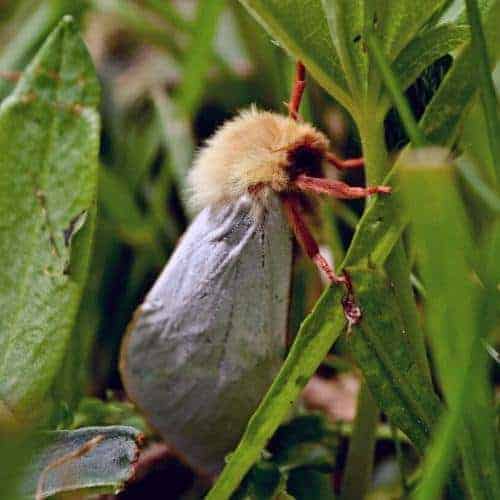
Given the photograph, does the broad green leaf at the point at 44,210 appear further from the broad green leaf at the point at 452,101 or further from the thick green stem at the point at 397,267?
the broad green leaf at the point at 452,101

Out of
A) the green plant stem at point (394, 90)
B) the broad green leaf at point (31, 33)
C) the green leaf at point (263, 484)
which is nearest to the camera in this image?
the green plant stem at point (394, 90)

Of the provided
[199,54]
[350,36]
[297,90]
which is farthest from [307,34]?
[199,54]

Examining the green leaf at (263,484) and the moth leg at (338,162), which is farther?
the moth leg at (338,162)

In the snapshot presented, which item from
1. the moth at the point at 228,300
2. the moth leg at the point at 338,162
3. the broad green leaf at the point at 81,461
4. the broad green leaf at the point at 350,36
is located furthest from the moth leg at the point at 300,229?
the broad green leaf at the point at 81,461

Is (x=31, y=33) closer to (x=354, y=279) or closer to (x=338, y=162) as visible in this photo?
(x=338, y=162)

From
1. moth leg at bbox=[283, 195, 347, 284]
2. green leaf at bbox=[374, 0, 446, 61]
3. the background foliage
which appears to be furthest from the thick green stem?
moth leg at bbox=[283, 195, 347, 284]

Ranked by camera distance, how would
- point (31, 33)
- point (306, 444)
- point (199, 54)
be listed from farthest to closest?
1. point (31, 33)
2. point (199, 54)
3. point (306, 444)

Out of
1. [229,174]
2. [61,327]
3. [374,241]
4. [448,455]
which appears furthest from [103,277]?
[448,455]
